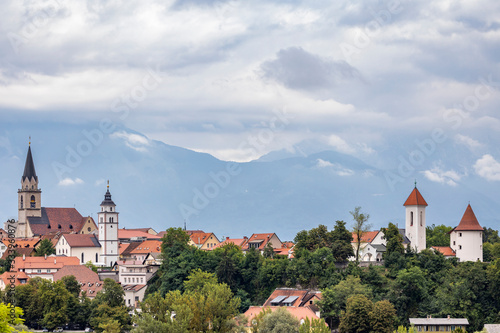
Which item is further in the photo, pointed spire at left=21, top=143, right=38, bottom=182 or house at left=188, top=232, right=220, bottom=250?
pointed spire at left=21, top=143, right=38, bottom=182

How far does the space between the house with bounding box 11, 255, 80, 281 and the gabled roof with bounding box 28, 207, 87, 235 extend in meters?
28.8

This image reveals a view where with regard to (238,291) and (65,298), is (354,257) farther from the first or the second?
(65,298)

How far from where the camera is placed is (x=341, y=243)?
81062 mm

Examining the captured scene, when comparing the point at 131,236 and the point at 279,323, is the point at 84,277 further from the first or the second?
the point at 279,323

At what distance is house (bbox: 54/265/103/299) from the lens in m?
93.3

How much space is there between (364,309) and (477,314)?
1100 cm

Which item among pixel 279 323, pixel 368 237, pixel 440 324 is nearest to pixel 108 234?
pixel 368 237

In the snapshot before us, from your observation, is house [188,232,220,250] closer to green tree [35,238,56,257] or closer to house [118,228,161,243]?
house [118,228,161,243]

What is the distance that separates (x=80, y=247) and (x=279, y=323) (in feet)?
210

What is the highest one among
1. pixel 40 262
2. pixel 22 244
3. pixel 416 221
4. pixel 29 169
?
pixel 29 169

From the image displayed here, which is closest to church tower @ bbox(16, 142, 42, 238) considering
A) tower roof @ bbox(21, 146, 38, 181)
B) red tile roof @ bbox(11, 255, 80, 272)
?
tower roof @ bbox(21, 146, 38, 181)

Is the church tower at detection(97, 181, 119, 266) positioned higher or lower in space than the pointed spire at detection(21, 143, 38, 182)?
lower

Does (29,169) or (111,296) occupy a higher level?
(29,169)

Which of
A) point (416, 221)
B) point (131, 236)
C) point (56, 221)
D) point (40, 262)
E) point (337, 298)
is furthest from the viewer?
point (131, 236)
